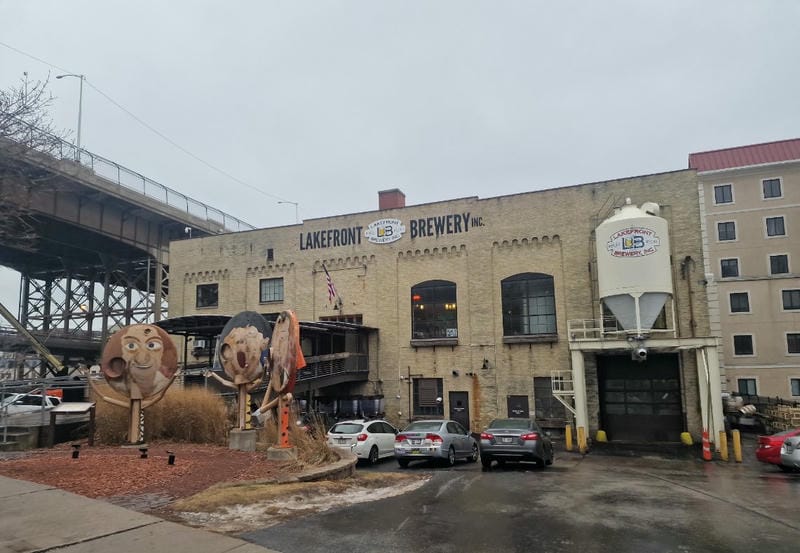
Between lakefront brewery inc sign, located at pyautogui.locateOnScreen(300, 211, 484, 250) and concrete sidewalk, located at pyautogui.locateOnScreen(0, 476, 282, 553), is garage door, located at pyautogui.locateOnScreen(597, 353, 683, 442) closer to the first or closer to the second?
lakefront brewery inc sign, located at pyautogui.locateOnScreen(300, 211, 484, 250)

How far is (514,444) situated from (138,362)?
402 inches

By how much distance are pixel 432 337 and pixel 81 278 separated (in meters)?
41.9

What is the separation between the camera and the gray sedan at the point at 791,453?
17.1 m

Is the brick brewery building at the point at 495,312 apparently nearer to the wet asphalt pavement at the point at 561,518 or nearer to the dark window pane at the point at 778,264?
the wet asphalt pavement at the point at 561,518

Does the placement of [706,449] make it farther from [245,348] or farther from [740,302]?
[740,302]

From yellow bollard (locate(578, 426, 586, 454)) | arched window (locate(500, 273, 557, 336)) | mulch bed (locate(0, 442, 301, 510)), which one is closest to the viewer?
Answer: mulch bed (locate(0, 442, 301, 510))

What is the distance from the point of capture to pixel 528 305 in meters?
29.4

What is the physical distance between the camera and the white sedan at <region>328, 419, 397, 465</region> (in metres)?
19.1

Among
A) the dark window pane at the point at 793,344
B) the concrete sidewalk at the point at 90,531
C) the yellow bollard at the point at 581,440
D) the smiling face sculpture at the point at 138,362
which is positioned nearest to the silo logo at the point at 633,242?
the yellow bollard at the point at 581,440

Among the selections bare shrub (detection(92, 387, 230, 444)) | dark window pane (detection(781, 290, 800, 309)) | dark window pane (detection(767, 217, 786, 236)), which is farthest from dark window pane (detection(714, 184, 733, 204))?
bare shrub (detection(92, 387, 230, 444))

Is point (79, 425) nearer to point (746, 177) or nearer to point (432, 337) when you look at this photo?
point (432, 337)

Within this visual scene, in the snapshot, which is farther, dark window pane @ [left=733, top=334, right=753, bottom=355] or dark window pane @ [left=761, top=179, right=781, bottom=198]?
dark window pane @ [left=761, top=179, right=781, bottom=198]

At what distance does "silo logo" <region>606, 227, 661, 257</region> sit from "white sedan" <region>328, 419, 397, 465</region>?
487 inches

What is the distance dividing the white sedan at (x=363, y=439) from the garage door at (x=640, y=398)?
475 inches
